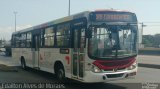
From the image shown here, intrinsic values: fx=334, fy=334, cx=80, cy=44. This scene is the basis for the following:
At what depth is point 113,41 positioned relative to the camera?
12.1m

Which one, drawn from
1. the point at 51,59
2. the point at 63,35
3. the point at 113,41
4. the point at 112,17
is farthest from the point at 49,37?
the point at 113,41

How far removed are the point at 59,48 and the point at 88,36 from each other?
132 inches

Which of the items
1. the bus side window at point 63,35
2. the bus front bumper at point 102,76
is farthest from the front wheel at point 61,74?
the bus front bumper at point 102,76

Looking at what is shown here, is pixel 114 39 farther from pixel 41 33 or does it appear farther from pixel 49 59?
pixel 41 33

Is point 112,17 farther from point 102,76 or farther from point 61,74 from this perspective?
point 61,74

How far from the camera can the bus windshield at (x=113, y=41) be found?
11914mm

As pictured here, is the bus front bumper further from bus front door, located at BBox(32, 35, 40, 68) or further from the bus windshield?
bus front door, located at BBox(32, 35, 40, 68)

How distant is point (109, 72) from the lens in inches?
473

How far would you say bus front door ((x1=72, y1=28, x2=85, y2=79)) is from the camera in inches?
489

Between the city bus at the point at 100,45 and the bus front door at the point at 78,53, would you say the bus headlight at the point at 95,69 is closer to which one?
the city bus at the point at 100,45

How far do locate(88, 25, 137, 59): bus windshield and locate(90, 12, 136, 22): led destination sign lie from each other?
27cm

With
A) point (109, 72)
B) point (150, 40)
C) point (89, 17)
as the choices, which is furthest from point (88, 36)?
point (150, 40)

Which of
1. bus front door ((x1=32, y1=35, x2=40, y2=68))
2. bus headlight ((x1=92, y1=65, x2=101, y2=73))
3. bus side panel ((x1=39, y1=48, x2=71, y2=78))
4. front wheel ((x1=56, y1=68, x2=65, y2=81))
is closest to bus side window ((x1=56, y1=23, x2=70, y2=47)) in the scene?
bus side panel ((x1=39, y1=48, x2=71, y2=78))

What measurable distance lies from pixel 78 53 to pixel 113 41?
60.0 inches
